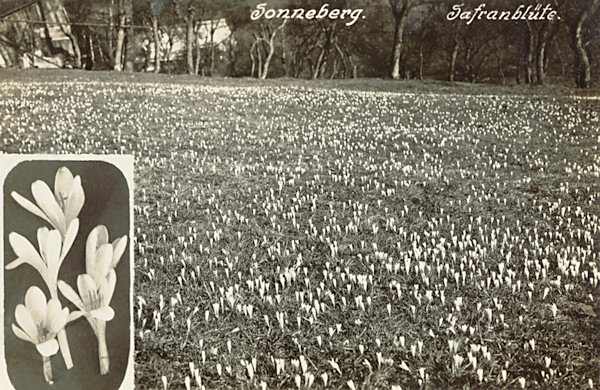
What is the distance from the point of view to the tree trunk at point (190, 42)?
3.20 meters

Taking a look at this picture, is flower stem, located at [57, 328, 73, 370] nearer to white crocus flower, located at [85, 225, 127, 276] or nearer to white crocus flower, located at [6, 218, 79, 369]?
white crocus flower, located at [6, 218, 79, 369]

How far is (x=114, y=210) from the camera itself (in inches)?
117

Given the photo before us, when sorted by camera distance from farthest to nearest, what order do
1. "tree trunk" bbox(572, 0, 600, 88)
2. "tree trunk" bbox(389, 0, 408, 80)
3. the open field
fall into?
"tree trunk" bbox(389, 0, 408, 80)
"tree trunk" bbox(572, 0, 600, 88)
the open field

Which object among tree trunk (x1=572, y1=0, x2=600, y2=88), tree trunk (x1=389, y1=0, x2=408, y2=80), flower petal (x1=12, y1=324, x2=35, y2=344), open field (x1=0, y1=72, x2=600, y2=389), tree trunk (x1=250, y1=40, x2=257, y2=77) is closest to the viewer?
open field (x1=0, y1=72, x2=600, y2=389)

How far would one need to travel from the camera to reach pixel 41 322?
2.87 m

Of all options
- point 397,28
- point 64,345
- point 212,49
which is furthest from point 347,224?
point 64,345

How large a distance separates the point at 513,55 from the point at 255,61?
1609mm

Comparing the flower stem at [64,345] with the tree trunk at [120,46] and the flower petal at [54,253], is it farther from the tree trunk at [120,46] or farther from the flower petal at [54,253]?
the tree trunk at [120,46]

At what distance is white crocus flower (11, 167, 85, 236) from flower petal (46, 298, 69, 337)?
15.4 inches

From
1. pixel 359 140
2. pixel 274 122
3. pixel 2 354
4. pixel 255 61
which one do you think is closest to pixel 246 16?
pixel 255 61

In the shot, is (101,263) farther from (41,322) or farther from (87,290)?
(41,322)

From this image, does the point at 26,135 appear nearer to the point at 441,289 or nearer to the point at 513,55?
the point at 441,289

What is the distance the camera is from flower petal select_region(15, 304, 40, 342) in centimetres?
287

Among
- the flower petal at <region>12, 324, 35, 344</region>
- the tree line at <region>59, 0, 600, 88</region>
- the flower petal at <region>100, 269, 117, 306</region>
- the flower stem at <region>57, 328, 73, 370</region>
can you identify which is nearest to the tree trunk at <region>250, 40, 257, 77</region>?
the tree line at <region>59, 0, 600, 88</region>
